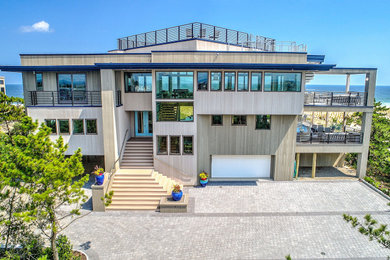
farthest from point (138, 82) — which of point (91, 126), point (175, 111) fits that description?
point (91, 126)

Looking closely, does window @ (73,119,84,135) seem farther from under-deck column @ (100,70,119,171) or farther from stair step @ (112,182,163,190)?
stair step @ (112,182,163,190)

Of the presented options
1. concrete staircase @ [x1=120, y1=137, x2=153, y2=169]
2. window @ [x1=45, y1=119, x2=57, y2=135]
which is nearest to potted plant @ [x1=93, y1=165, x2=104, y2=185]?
concrete staircase @ [x1=120, y1=137, x2=153, y2=169]

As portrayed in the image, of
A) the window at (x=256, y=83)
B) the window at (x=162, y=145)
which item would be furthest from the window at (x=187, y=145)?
the window at (x=256, y=83)

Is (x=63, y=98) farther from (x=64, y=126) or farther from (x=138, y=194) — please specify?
(x=138, y=194)

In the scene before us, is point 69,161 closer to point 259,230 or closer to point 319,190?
point 259,230

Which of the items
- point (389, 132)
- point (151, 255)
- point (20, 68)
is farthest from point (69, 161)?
point (389, 132)

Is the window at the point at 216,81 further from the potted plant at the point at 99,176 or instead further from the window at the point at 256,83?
the potted plant at the point at 99,176
